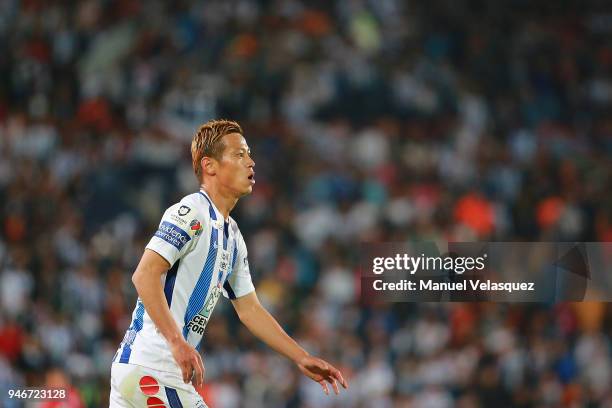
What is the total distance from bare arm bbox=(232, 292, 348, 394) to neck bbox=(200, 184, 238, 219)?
603 mm

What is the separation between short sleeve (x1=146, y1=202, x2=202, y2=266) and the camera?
15.7ft

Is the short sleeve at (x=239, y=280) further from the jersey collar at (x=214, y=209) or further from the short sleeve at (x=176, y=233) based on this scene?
the short sleeve at (x=176, y=233)

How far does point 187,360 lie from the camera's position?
442 centimetres

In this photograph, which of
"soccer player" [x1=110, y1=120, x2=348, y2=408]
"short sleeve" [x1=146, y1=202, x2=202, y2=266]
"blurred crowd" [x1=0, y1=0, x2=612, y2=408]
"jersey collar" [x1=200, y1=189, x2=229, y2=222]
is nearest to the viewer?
"soccer player" [x1=110, y1=120, x2=348, y2=408]

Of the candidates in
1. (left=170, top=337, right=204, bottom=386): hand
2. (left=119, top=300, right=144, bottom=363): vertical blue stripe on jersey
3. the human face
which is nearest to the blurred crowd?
(left=119, top=300, right=144, bottom=363): vertical blue stripe on jersey

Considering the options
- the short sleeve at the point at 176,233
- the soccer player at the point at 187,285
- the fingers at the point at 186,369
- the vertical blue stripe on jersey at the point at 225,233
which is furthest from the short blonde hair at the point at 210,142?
the fingers at the point at 186,369

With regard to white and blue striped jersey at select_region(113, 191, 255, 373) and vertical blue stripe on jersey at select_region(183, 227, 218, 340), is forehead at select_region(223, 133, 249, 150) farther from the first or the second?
vertical blue stripe on jersey at select_region(183, 227, 218, 340)

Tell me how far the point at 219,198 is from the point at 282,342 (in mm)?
834

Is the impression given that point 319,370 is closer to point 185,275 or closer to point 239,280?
point 239,280

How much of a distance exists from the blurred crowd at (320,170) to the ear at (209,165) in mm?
3616

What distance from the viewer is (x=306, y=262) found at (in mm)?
12758

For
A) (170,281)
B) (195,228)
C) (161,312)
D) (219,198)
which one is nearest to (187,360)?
(161,312)

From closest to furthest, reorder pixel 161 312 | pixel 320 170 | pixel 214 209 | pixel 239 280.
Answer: pixel 161 312 < pixel 214 209 < pixel 239 280 < pixel 320 170

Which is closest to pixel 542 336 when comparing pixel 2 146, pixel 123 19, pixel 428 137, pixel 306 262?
pixel 306 262
